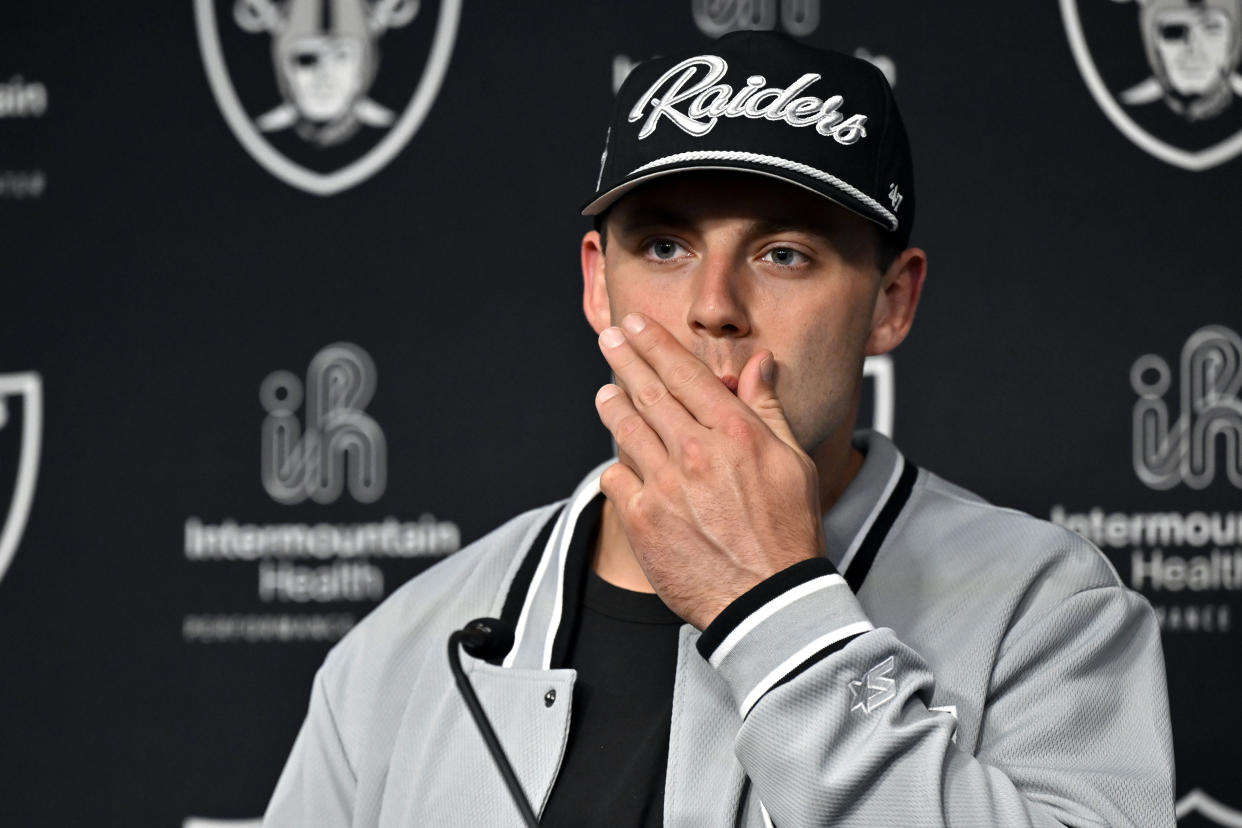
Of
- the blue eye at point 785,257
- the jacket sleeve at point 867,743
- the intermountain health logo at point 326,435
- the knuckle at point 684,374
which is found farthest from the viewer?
the intermountain health logo at point 326,435

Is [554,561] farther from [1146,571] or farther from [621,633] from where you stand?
[1146,571]

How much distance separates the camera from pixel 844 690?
787mm

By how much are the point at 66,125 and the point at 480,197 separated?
58cm

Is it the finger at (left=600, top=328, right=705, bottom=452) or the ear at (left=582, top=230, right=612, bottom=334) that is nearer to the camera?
the finger at (left=600, top=328, right=705, bottom=452)

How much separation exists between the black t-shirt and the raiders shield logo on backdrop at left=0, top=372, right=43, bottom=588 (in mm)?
1035

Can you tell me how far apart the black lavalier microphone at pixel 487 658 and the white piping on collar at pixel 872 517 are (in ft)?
0.88

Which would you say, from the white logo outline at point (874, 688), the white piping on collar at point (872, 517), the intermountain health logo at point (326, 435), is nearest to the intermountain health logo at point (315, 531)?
the intermountain health logo at point (326, 435)

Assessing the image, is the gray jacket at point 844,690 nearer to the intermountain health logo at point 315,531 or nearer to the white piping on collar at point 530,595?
the white piping on collar at point 530,595

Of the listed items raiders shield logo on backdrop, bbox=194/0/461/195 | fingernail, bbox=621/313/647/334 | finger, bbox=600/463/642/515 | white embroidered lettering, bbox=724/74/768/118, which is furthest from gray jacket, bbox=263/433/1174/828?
raiders shield logo on backdrop, bbox=194/0/461/195

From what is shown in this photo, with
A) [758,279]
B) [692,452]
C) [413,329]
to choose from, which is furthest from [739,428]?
[413,329]

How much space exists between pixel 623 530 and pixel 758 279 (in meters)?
0.25

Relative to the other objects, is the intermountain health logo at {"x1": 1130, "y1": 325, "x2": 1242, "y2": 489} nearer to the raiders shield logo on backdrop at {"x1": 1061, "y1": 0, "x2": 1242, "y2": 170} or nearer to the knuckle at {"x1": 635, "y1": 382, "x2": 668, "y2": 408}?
the raiders shield logo on backdrop at {"x1": 1061, "y1": 0, "x2": 1242, "y2": 170}

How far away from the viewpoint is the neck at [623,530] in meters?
1.07

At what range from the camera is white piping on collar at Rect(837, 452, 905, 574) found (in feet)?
3.33
